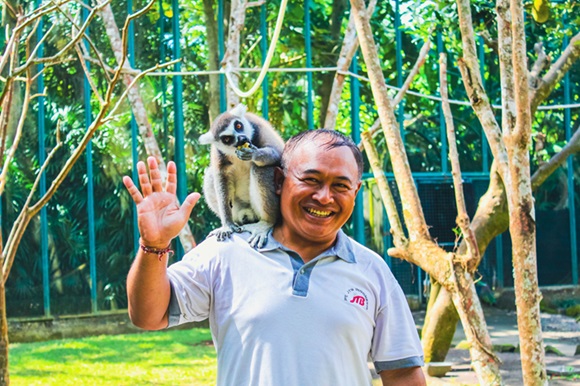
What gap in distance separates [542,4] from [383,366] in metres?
2.66

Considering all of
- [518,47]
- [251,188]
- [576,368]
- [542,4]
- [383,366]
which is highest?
[542,4]

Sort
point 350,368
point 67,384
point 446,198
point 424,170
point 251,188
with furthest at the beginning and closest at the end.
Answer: point 424,170
point 446,198
point 67,384
point 251,188
point 350,368

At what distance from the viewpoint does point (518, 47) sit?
368cm

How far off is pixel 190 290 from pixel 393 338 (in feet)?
2.03

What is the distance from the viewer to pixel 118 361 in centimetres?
747

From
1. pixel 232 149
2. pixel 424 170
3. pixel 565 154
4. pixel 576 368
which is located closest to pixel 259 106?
pixel 424 170

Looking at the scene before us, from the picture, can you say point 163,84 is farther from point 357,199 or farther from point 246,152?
point 246,152

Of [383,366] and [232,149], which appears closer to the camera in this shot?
[383,366]

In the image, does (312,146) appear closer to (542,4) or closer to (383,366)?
(383,366)

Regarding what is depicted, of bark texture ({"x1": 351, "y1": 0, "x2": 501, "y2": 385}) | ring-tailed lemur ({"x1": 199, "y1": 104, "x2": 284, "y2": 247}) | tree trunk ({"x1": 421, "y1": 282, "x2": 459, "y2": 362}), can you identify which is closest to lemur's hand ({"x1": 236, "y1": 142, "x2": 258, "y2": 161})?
ring-tailed lemur ({"x1": 199, "y1": 104, "x2": 284, "y2": 247})

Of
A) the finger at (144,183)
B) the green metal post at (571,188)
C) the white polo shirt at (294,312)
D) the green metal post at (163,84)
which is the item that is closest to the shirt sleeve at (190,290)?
the white polo shirt at (294,312)

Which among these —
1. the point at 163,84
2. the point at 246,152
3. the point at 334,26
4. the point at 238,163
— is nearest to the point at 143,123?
the point at 163,84

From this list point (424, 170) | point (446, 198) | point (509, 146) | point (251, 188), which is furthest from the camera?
point (424, 170)

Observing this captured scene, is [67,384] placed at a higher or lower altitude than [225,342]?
lower
